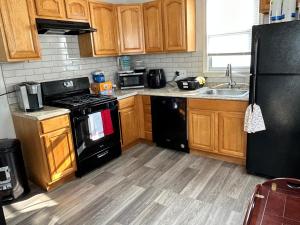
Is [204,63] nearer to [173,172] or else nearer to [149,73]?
[149,73]

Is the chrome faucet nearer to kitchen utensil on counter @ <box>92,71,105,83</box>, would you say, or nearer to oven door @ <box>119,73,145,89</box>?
oven door @ <box>119,73,145,89</box>

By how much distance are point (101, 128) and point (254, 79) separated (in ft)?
6.26

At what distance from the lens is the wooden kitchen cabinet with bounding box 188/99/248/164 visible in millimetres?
2760

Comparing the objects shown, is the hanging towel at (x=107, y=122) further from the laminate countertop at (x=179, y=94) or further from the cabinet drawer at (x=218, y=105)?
the cabinet drawer at (x=218, y=105)

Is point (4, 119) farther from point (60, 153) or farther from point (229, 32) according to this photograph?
point (229, 32)

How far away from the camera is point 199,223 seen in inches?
78.6

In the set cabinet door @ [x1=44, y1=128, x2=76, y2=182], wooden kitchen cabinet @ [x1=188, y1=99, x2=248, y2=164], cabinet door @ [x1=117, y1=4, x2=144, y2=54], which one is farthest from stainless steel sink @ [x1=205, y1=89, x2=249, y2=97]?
cabinet door @ [x1=44, y1=128, x2=76, y2=182]

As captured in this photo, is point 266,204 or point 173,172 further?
point 173,172

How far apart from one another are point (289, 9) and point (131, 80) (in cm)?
232

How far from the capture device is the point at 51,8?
2.71 metres

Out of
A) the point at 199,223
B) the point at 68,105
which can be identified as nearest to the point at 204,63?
the point at 68,105

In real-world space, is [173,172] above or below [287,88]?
below

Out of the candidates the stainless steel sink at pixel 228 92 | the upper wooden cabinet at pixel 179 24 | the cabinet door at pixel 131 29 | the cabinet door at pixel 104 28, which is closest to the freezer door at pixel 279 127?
the stainless steel sink at pixel 228 92

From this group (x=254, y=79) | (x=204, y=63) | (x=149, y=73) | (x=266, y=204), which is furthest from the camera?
(x=149, y=73)
